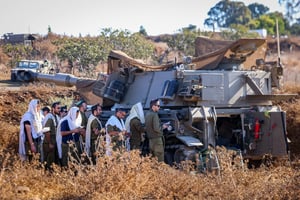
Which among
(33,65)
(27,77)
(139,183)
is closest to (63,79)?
(139,183)

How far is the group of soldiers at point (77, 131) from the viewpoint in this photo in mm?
11477

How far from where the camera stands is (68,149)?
459 inches

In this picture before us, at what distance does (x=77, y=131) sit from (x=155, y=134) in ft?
4.80

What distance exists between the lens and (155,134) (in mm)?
11469

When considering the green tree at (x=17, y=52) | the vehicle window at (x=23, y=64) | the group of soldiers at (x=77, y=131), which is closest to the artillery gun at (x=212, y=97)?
the group of soldiers at (x=77, y=131)

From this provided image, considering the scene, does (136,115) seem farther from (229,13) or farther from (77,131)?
(229,13)

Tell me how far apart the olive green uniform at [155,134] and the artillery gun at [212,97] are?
0.48m

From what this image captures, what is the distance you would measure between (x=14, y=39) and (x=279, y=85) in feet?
106

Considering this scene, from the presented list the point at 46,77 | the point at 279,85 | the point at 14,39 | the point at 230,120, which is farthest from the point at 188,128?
the point at 14,39

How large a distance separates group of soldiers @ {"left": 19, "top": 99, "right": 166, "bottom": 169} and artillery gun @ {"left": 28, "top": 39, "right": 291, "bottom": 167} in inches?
23.7

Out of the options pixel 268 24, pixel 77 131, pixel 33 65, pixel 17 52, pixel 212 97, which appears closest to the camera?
pixel 77 131

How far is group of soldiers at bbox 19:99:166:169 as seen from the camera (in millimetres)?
11477

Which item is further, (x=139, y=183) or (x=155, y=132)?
(x=155, y=132)

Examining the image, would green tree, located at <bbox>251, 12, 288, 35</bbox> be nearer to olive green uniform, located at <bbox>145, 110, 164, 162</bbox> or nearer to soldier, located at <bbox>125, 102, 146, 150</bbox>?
soldier, located at <bbox>125, 102, 146, 150</bbox>
